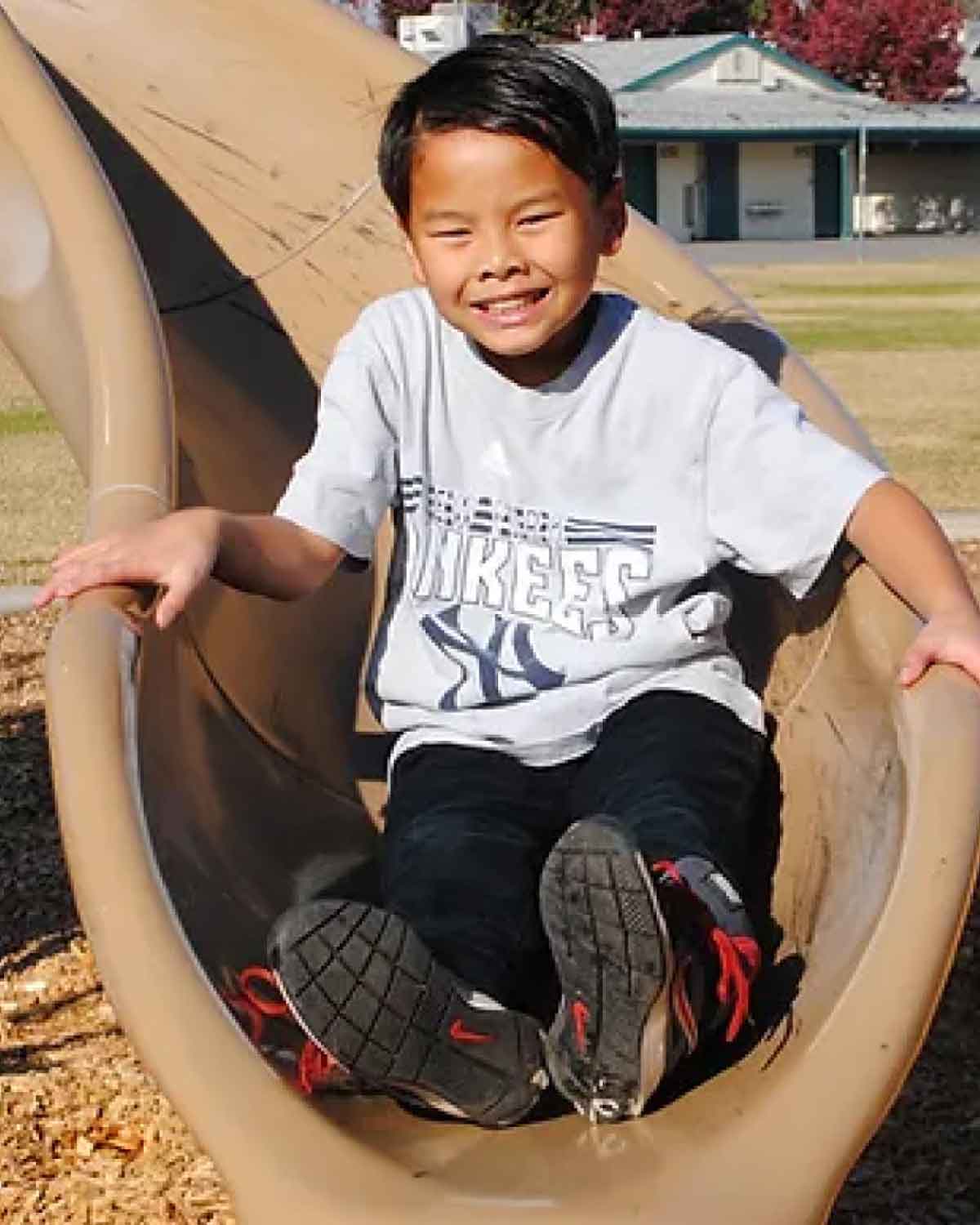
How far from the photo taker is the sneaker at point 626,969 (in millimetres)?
1854

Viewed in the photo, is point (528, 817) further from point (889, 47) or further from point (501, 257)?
point (889, 47)

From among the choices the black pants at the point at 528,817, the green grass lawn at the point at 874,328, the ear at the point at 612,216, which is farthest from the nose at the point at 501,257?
the green grass lawn at the point at 874,328

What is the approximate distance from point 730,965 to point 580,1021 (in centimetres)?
17

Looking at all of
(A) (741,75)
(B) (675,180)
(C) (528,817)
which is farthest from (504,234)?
(A) (741,75)

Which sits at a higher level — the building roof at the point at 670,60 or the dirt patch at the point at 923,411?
the dirt patch at the point at 923,411

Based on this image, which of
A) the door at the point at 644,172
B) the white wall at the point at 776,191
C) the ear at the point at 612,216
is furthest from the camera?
the white wall at the point at 776,191

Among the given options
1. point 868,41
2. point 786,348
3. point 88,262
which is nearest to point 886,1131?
point 786,348

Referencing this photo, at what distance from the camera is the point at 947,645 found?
2.20 metres

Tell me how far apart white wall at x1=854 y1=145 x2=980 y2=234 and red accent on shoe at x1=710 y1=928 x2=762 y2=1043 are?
35799 mm

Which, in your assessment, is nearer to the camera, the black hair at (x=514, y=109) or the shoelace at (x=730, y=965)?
the shoelace at (x=730, y=965)

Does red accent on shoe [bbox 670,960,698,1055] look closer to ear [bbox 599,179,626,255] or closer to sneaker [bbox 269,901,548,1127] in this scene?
sneaker [bbox 269,901,548,1127]

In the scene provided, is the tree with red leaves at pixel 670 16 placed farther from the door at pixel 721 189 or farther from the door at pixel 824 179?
the door at pixel 721 189

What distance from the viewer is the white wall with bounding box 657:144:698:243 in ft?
118

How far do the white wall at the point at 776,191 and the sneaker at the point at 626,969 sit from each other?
3527 centimetres
